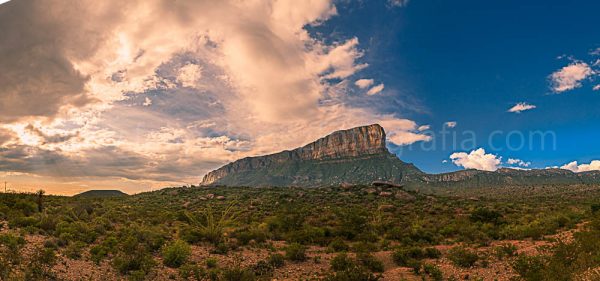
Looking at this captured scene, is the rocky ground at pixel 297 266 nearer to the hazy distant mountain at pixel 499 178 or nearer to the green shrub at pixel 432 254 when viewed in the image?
the green shrub at pixel 432 254

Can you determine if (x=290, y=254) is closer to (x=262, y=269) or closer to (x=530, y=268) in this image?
(x=262, y=269)

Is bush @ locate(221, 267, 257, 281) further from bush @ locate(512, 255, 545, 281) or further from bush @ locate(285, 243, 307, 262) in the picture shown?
bush @ locate(512, 255, 545, 281)

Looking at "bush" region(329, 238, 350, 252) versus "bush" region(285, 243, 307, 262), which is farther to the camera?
"bush" region(329, 238, 350, 252)

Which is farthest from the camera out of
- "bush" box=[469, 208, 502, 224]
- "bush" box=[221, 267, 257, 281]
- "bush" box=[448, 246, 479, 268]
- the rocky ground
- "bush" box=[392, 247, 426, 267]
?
"bush" box=[469, 208, 502, 224]

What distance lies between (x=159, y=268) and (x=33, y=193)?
30.8m

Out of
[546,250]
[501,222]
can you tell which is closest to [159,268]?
[546,250]

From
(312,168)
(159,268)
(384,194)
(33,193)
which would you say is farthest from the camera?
(312,168)

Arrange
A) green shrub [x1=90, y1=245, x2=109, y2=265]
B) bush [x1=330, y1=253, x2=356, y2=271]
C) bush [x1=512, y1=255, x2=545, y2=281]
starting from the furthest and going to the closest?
bush [x1=330, y1=253, x2=356, y2=271] → green shrub [x1=90, y1=245, x2=109, y2=265] → bush [x1=512, y1=255, x2=545, y2=281]

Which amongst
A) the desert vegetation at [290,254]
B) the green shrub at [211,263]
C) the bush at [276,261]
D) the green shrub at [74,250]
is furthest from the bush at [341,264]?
the green shrub at [74,250]

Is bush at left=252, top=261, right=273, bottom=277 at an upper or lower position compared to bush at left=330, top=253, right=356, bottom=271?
lower

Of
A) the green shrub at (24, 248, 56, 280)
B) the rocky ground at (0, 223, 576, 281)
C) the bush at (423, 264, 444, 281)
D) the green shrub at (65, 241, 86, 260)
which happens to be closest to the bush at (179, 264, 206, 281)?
the rocky ground at (0, 223, 576, 281)

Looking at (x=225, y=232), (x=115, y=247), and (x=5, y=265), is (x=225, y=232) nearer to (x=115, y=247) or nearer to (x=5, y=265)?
(x=115, y=247)

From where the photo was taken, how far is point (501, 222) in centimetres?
2628

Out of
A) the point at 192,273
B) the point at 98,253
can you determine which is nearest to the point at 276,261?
the point at 192,273
